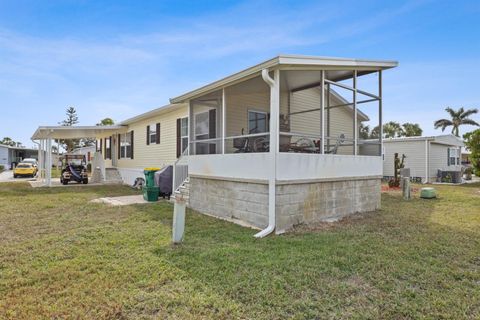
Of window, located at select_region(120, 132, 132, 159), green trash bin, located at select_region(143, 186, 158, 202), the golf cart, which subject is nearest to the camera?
green trash bin, located at select_region(143, 186, 158, 202)

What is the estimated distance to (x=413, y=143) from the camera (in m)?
19.0

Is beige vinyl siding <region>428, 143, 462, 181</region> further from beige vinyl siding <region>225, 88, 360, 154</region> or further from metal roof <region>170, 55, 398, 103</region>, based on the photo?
metal roof <region>170, 55, 398, 103</region>

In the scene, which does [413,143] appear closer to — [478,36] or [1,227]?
[478,36]

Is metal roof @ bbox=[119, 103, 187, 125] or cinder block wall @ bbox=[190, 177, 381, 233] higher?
metal roof @ bbox=[119, 103, 187, 125]

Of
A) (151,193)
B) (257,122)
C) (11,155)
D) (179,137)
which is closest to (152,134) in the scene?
(179,137)

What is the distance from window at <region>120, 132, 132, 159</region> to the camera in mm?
15703

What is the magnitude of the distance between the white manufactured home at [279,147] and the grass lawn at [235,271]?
0.66m

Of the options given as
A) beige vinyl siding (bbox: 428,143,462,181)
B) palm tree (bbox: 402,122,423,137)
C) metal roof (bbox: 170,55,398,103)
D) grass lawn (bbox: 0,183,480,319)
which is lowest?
grass lawn (bbox: 0,183,480,319)

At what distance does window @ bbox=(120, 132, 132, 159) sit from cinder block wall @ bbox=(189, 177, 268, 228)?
→ 8.93m

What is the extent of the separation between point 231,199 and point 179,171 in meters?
3.48

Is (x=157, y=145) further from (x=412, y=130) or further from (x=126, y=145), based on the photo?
(x=412, y=130)

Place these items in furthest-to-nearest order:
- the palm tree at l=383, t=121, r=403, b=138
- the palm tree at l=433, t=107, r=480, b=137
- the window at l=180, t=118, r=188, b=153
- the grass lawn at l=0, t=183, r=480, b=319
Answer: the palm tree at l=383, t=121, r=403, b=138 < the palm tree at l=433, t=107, r=480, b=137 < the window at l=180, t=118, r=188, b=153 < the grass lawn at l=0, t=183, r=480, b=319

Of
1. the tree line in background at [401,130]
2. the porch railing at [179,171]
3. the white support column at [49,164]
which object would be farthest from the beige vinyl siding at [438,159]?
the white support column at [49,164]

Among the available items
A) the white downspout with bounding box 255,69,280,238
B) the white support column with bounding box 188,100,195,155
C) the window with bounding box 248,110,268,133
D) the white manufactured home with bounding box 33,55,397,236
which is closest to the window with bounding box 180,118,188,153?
the white manufactured home with bounding box 33,55,397,236
